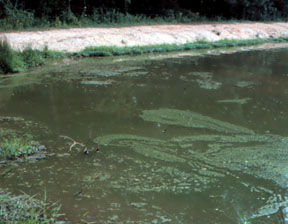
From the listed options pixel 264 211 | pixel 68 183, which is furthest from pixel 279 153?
pixel 68 183

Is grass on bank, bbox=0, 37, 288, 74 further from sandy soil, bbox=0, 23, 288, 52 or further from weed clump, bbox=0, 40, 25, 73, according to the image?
sandy soil, bbox=0, 23, 288, 52

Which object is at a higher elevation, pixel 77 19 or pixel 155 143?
pixel 77 19

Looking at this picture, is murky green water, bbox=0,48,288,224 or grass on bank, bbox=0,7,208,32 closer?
murky green water, bbox=0,48,288,224

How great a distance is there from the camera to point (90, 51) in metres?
15.5

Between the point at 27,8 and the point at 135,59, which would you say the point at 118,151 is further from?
the point at 27,8

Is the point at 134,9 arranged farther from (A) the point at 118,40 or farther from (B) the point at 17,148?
(B) the point at 17,148

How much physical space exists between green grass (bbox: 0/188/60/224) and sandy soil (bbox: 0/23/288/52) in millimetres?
9950

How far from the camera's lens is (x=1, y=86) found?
10078mm

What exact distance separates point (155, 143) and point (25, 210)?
279cm

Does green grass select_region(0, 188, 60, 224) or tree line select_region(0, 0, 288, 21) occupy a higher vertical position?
tree line select_region(0, 0, 288, 21)

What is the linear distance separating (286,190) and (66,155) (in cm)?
304

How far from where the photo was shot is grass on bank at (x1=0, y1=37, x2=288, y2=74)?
1173cm

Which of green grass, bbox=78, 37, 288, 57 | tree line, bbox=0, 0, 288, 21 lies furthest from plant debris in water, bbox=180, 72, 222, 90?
tree line, bbox=0, 0, 288, 21

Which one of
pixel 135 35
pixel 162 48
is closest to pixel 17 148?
pixel 162 48
